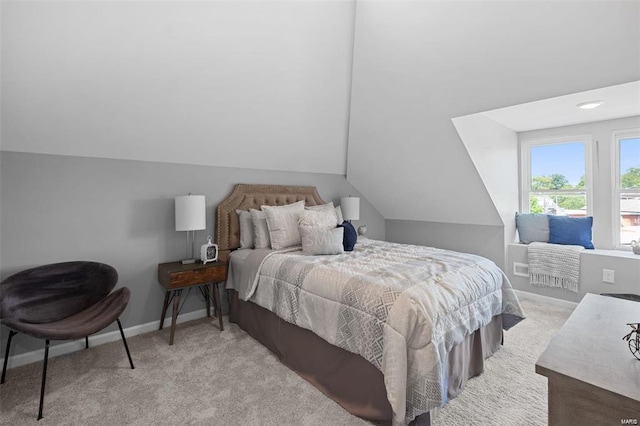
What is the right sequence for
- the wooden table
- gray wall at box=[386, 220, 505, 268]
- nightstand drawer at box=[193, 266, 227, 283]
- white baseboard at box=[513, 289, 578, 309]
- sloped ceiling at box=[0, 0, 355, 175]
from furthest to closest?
gray wall at box=[386, 220, 505, 268], white baseboard at box=[513, 289, 578, 309], nightstand drawer at box=[193, 266, 227, 283], sloped ceiling at box=[0, 0, 355, 175], the wooden table

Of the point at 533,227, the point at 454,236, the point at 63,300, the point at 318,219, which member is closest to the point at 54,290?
the point at 63,300

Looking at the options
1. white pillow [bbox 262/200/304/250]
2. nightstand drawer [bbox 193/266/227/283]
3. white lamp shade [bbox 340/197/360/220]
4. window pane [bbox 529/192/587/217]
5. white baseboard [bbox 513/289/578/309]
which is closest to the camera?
nightstand drawer [bbox 193/266/227/283]

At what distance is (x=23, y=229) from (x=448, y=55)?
12.0ft

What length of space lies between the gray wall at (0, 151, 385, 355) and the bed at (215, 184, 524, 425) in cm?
87

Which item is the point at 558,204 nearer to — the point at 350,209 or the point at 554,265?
the point at 554,265

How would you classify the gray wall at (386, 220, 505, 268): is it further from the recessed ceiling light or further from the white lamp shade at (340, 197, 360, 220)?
the recessed ceiling light

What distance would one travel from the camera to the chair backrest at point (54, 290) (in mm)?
2041

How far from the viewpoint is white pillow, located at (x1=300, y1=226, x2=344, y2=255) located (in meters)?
2.72

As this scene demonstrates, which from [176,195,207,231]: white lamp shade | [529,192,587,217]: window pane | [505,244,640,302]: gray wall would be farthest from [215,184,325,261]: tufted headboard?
[505,244,640,302]: gray wall

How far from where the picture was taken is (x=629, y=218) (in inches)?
129

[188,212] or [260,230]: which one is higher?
[188,212]

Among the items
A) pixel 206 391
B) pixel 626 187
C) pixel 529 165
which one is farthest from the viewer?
pixel 529 165

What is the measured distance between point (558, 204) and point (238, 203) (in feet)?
12.9

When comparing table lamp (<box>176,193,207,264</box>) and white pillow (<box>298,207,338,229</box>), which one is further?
white pillow (<box>298,207,338,229</box>)
